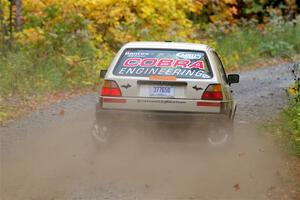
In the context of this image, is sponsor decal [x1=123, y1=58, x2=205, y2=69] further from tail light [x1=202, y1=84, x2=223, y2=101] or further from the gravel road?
the gravel road

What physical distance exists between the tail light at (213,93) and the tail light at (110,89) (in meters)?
1.17

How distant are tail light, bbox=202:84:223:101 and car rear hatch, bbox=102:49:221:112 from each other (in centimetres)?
4

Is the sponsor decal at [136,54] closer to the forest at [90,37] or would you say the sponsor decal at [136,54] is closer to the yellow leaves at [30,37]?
the forest at [90,37]

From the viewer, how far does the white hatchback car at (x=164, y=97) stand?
9.08m

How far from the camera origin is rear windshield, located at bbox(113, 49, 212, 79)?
30.2 ft

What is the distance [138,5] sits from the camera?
21.4 meters

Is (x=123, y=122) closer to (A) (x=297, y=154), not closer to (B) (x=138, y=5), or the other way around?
(A) (x=297, y=154)

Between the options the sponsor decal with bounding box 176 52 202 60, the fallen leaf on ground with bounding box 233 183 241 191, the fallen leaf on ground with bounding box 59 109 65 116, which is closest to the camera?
the fallen leaf on ground with bounding box 233 183 241 191

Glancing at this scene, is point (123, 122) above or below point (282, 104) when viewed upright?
above

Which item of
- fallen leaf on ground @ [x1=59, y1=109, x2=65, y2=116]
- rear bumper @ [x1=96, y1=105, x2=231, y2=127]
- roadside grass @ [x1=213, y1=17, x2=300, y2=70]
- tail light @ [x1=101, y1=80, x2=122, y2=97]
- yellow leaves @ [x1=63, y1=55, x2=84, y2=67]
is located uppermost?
tail light @ [x1=101, y1=80, x2=122, y2=97]

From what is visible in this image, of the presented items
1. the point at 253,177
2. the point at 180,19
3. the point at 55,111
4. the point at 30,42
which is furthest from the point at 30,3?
the point at 253,177

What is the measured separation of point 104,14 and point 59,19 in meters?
1.37

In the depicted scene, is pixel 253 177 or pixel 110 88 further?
pixel 110 88

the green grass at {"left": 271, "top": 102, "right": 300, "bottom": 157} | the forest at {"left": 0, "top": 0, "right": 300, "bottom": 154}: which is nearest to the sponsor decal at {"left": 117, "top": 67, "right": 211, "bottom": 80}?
the green grass at {"left": 271, "top": 102, "right": 300, "bottom": 157}
